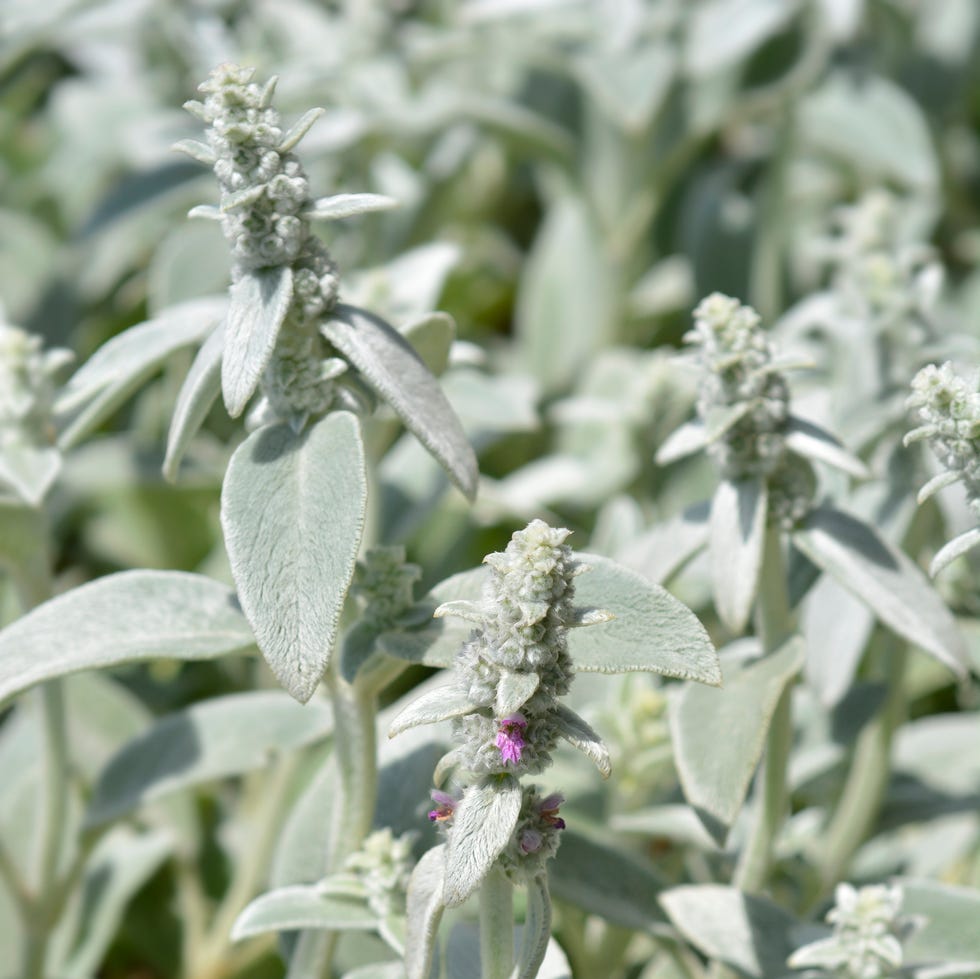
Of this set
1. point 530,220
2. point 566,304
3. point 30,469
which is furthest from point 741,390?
point 530,220

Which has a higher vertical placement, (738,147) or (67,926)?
(738,147)

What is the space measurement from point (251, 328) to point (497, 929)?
476 mm

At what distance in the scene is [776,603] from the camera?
1327 millimetres

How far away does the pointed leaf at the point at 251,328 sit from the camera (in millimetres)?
1010

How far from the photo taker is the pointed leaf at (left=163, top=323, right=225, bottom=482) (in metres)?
1.10

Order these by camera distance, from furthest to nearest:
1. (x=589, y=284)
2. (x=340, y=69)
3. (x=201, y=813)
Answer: (x=589, y=284)
(x=340, y=69)
(x=201, y=813)

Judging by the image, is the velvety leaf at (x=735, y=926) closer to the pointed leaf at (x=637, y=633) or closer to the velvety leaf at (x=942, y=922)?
the velvety leaf at (x=942, y=922)

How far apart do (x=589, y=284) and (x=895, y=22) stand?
3.03 ft

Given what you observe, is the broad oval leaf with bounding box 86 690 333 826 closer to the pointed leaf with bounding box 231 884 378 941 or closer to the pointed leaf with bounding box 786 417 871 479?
the pointed leaf with bounding box 231 884 378 941

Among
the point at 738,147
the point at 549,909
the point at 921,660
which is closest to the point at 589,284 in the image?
the point at 738,147

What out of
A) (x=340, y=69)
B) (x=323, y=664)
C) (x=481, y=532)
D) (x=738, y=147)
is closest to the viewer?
(x=323, y=664)

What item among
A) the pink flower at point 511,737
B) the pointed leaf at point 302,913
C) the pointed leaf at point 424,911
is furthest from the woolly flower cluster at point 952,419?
the pointed leaf at point 302,913

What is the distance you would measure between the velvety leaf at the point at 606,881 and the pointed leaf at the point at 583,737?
1.34ft

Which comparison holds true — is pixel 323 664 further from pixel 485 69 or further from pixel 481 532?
pixel 485 69
